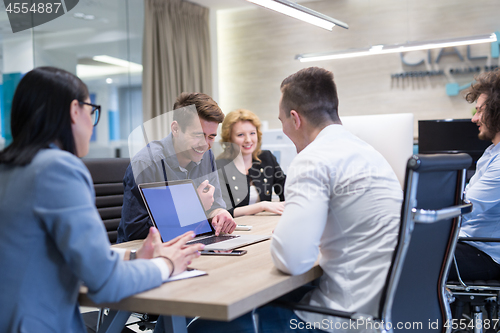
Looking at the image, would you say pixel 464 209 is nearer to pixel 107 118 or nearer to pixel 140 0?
pixel 107 118

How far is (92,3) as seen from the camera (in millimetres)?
4770

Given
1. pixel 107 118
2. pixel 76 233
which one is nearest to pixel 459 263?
pixel 76 233

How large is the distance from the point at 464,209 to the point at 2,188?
3.92 feet

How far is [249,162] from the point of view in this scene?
130 inches

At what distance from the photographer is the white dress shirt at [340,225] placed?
1.24 metres

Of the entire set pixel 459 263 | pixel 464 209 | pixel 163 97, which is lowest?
pixel 459 263

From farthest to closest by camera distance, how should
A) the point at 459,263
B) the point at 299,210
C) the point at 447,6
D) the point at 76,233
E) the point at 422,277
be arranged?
the point at 447,6
the point at 459,263
the point at 422,277
the point at 299,210
the point at 76,233

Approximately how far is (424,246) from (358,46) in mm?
4669

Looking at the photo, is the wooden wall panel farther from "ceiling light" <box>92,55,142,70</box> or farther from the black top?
the black top

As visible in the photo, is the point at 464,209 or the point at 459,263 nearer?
the point at 464,209

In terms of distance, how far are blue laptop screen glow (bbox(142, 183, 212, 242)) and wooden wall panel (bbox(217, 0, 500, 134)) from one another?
4019 mm

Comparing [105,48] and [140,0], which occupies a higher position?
[140,0]

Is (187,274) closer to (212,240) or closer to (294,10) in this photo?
(212,240)

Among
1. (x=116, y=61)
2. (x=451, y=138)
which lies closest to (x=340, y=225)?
(x=451, y=138)
